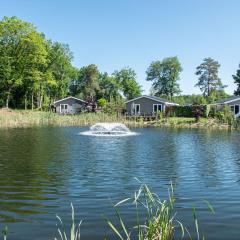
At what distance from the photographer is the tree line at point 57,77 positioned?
77438 mm

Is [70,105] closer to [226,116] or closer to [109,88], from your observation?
[109,88]

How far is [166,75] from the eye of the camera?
371ft

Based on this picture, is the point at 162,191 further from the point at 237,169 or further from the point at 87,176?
the point at 237,169

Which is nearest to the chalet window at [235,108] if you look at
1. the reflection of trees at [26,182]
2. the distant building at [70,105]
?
the distant building at [70,105]

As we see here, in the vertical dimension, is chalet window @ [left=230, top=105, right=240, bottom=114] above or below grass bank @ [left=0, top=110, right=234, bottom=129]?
above

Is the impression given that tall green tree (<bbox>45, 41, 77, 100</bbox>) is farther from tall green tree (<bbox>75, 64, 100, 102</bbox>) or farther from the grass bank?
the grass bank

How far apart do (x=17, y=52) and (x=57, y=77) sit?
58.4 ft

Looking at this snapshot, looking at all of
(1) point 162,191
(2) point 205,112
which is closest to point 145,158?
(1) point 162,191

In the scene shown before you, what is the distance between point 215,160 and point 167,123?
39.5m

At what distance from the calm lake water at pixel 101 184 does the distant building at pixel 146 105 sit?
4833cm

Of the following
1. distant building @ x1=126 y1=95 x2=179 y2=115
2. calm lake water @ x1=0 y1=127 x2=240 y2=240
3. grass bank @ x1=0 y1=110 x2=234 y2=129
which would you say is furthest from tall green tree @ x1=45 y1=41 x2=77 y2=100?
calm lake water @ x1=0 y1=127 x2=240 y2=240

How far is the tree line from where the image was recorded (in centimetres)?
7744

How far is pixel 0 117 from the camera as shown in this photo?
57125mm

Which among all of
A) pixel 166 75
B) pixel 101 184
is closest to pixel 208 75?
pixel 166 75
